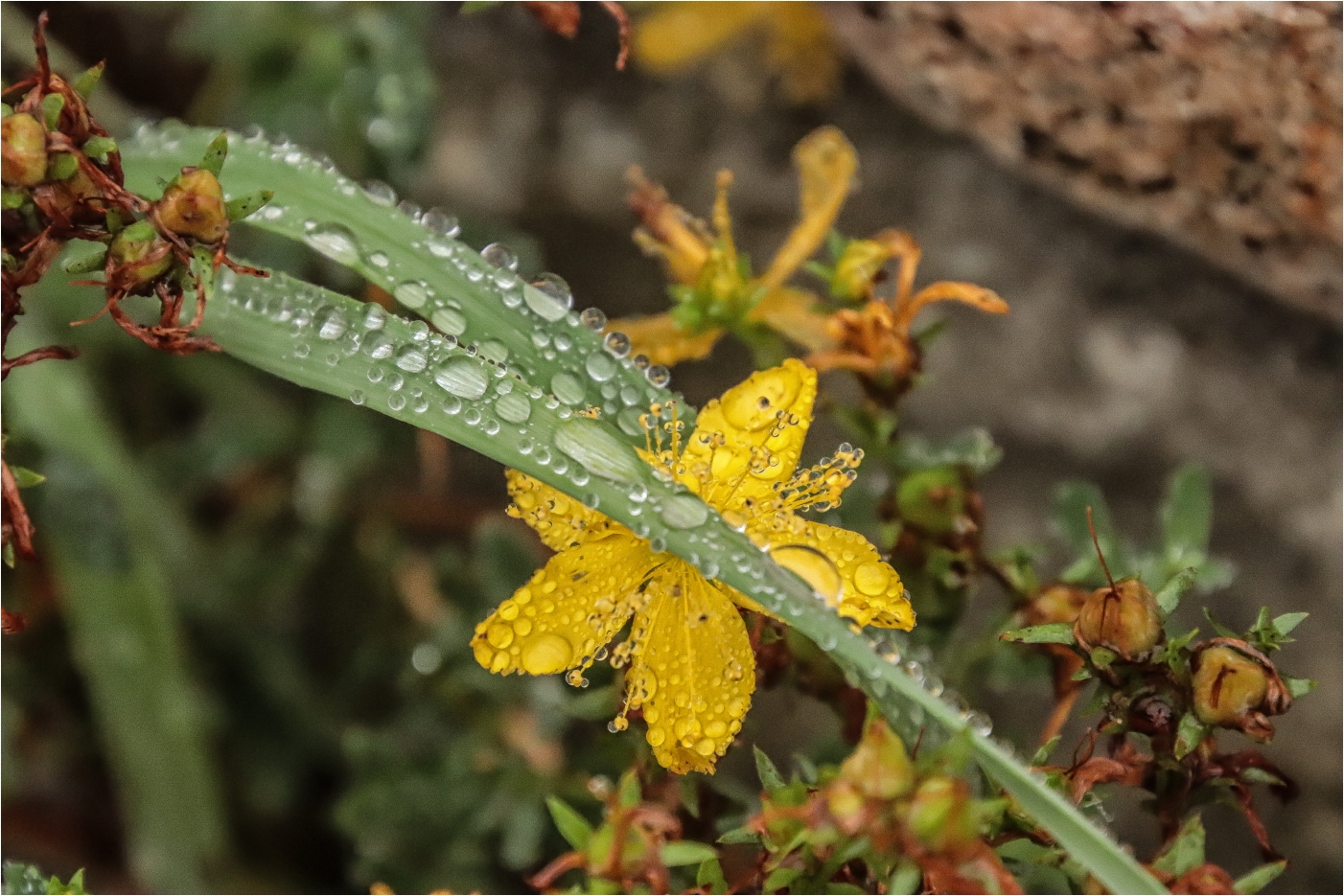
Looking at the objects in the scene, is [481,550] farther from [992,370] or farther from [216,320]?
[992,370]

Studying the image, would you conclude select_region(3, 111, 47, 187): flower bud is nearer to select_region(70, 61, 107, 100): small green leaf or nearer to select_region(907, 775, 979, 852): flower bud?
select_region(70, 61, 107, 100): small green leaf

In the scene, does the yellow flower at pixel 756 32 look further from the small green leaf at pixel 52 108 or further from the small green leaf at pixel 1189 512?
the small green leaf at pixel 52 108

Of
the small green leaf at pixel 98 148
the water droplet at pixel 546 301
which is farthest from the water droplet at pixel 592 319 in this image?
the small green leaf at pixel 98 148

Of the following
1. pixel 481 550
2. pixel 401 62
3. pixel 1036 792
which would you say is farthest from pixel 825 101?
pixel 1036 792

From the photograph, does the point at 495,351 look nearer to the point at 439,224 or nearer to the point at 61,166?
the point at 439,224

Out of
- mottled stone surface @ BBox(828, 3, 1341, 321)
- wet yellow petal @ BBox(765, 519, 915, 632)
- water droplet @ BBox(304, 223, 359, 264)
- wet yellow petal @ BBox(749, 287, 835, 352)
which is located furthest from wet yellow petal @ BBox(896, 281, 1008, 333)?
water droplet @ BBox(304, 223, 359, 264)

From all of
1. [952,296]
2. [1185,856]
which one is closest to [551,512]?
[952,296]
